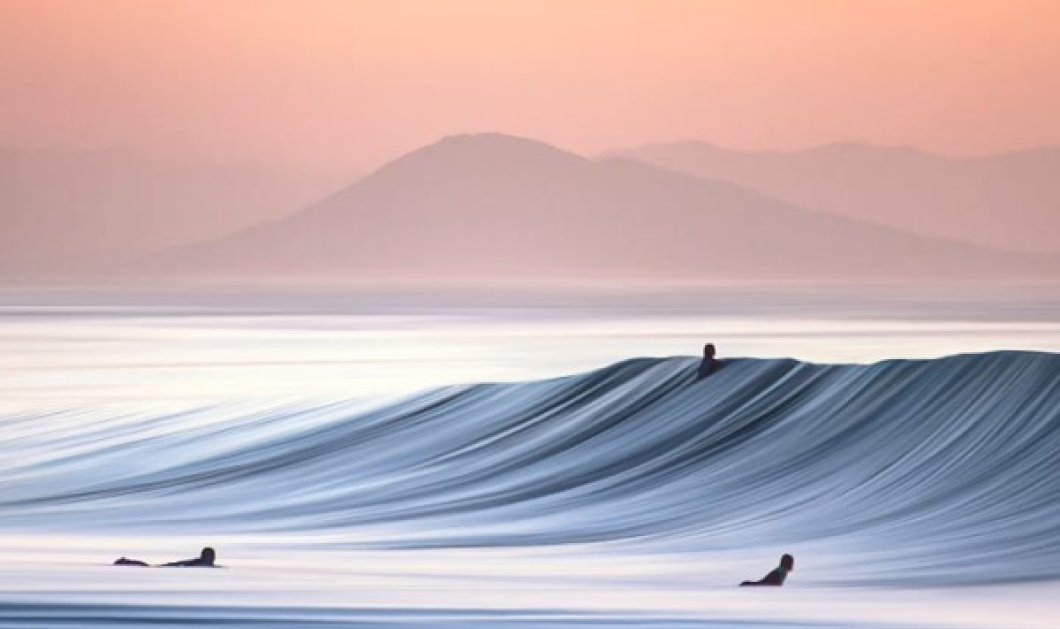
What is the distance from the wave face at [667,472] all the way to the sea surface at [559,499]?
5 centimetres

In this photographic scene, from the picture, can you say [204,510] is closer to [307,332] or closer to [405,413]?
[405,413]

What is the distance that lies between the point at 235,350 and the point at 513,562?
1830 inches

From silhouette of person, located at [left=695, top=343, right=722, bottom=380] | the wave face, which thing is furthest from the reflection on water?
silhouette of person, located at [left=695, top=343, right=722, bottom=380]

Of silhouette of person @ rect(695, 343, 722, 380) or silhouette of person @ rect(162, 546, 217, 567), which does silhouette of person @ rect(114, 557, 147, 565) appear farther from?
silhouette of person @ rect(695, 343, 722, 380)

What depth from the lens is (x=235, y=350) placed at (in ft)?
211

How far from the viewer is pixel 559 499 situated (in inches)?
947

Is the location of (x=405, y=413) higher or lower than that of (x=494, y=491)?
higher

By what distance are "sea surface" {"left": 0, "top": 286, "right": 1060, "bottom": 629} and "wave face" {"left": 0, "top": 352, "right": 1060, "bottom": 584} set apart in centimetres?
5

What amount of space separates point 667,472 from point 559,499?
4.83 feet

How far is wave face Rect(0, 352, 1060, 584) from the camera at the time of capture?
20.8 meters

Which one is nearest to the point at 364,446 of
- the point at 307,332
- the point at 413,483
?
the point at 413,483

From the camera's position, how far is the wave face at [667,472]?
68.1 feet

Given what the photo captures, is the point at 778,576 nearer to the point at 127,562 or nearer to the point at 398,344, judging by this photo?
the point at 127,562

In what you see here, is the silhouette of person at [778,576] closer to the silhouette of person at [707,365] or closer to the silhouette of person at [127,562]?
the silhouette of person at [127,562]
